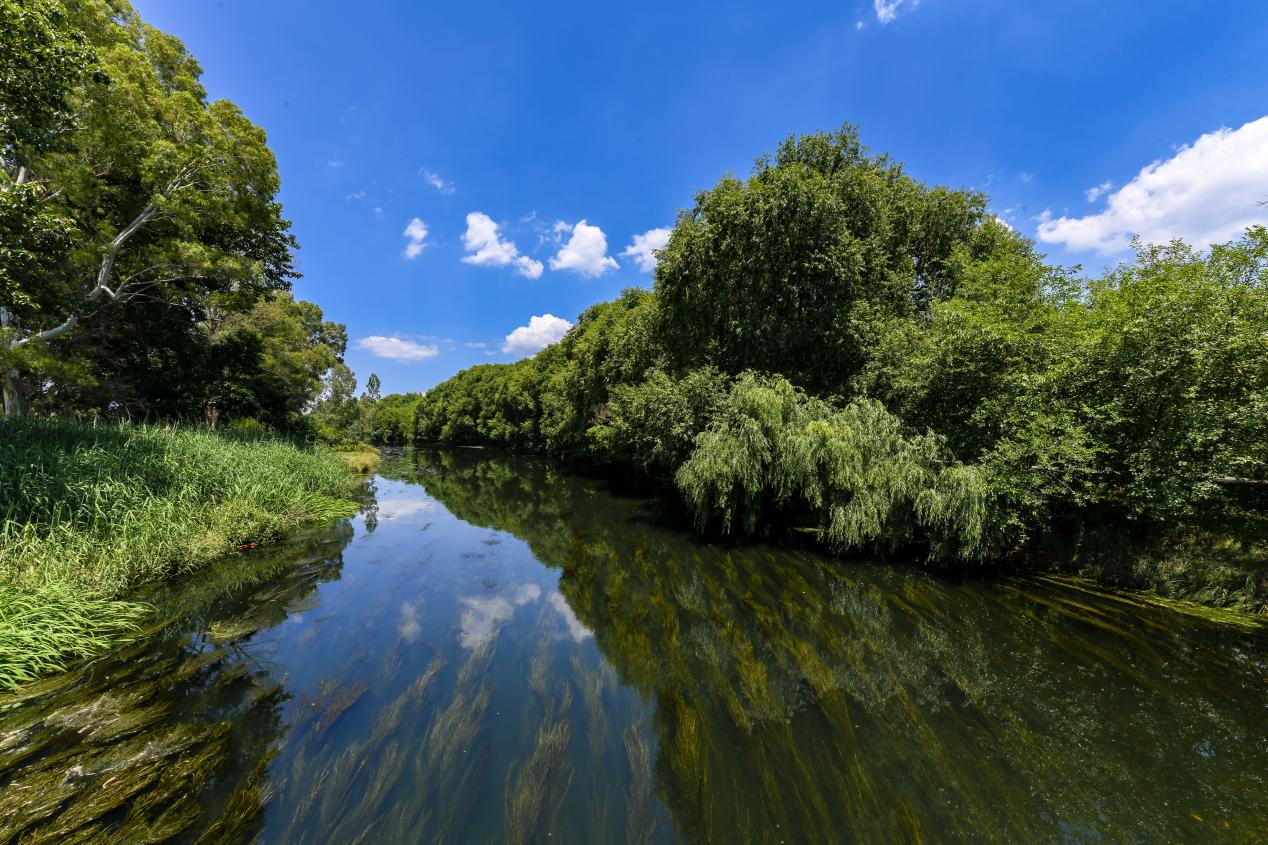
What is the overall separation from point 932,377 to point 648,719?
13.4m

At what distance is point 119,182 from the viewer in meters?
14.7

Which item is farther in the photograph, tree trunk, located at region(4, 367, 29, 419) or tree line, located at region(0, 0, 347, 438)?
tree trunk, located at region(4, 367, 29, 419)

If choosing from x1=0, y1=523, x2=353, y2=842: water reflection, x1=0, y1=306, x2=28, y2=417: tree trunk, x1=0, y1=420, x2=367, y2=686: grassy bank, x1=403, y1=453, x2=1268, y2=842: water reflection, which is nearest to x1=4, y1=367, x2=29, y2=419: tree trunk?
x1=0, y1=306, x2=28, y2=417: tree trunk

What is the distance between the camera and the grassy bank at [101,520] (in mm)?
6848

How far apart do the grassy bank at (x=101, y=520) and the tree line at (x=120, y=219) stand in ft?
9.63

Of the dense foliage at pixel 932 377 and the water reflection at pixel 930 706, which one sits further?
the dense foliage at pixel 932 377

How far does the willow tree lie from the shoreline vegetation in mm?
16938

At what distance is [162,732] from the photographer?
215 inches

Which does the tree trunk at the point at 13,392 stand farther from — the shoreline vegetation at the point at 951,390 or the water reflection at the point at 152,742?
the shoreline vegetation at the point at 951,390

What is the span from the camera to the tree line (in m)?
Result: 8.10

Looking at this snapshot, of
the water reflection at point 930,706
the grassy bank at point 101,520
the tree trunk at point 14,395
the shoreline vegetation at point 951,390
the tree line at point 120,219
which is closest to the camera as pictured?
the water reflection at point 930,706

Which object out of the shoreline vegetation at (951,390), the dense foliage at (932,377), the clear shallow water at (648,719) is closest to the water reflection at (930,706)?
the clear shallow water at (648,719)

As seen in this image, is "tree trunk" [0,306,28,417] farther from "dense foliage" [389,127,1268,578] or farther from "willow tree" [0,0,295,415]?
"dense foliage" [389,127,1268,578]

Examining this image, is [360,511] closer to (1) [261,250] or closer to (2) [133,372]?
(2) [133,372]
